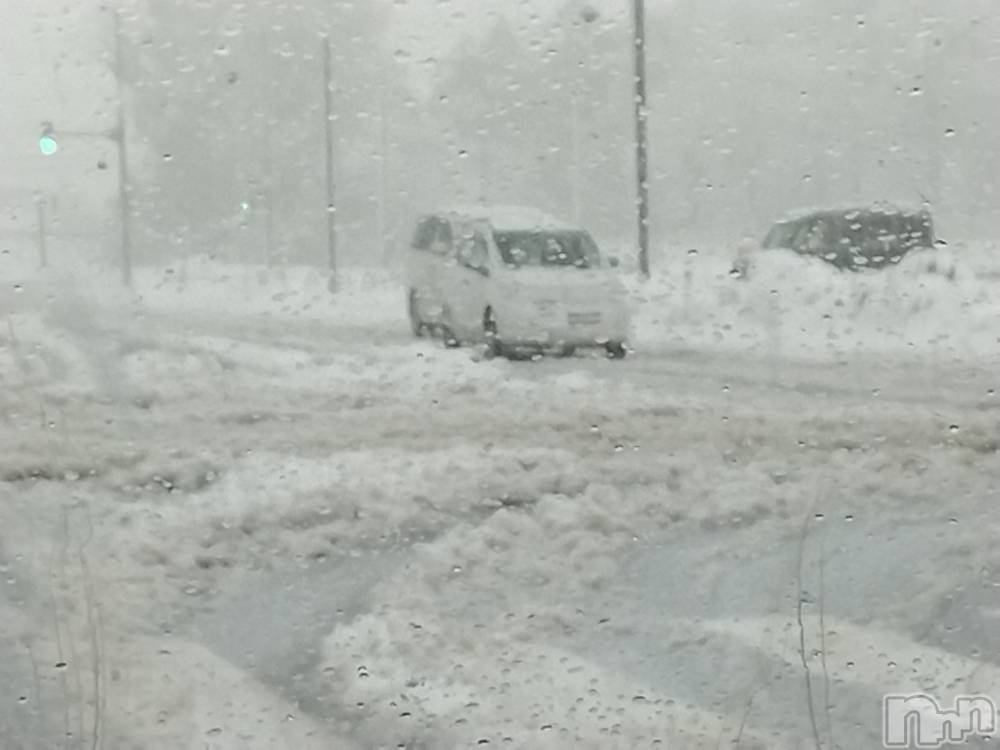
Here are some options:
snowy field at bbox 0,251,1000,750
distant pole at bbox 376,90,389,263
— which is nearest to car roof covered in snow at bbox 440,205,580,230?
distant pole at bbox 376,90,389,263

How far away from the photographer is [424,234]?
15.8 ft

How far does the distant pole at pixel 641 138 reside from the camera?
195 inches

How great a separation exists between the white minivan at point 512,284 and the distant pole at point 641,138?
136 mm

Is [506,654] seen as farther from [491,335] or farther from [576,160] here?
[576,160]

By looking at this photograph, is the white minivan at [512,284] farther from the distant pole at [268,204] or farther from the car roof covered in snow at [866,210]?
the car roof covered in snow at [866,210]

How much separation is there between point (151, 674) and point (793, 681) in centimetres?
191

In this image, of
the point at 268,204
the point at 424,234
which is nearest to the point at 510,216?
the point at 424,234

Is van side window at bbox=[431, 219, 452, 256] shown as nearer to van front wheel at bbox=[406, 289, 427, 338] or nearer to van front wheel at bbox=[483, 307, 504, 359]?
van front wheel at bbox=[406, 289, 427, 338]

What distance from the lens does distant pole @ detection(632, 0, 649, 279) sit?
4.95 metres

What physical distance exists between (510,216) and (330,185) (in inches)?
29.2

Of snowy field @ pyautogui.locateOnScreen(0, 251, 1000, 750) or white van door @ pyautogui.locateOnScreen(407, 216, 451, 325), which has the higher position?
white van door @ pyautogui.locateOnScreen(407, 216, 451, 325)

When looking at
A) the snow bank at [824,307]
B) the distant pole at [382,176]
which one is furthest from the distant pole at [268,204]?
the snow bank at [824,307]

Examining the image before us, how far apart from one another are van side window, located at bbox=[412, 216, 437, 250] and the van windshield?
9.5 inches

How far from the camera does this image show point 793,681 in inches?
157
